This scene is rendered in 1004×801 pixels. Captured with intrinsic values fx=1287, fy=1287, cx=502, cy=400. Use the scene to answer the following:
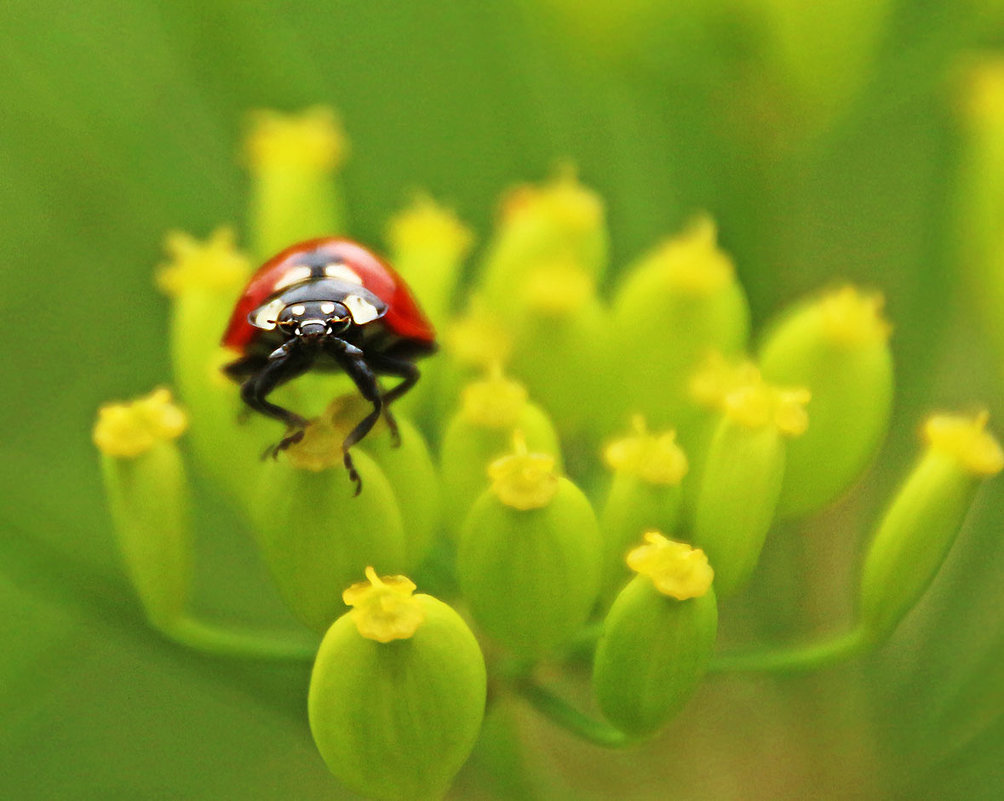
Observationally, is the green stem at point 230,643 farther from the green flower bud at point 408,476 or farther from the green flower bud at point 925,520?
the green flower bud at point 925,520

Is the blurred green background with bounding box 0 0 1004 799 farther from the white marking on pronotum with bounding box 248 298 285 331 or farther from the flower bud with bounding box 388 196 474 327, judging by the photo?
the white marking on pronotum with bounding box 248 298 285 331

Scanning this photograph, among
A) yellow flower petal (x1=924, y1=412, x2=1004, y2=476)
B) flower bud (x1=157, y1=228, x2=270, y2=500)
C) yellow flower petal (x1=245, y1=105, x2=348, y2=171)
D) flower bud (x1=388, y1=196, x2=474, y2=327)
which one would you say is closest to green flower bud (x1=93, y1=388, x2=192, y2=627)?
flower bud (x1=157, y1=228, x2=270, y2=500)

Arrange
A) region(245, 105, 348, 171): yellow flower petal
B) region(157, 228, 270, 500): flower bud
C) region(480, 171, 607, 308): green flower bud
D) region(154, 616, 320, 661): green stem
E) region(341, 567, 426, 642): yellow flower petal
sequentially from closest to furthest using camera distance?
region(341, 567, 426, 642): yellow flower petal
region(154, 616, 320, 661): green stem
region(157, 228, 270, 500): flower bud
region(480, 171, 607, 308): green flower bud
region(245, 105, 348, 171): yellow flower petal

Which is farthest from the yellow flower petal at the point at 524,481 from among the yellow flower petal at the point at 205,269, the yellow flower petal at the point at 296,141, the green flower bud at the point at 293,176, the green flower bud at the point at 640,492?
the yellow flower petal at the point at 296,141

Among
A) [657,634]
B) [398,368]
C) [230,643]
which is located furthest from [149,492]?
[657,634]

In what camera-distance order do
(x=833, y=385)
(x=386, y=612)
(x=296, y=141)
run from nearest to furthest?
1. (x=386, y=612)
2. (x=833, y=385)
3. (x=296, y=141)

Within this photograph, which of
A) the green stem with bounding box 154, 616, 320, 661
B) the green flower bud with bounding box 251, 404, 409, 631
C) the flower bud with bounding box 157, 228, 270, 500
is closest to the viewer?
the green flower bud with bounding box 251, 404, 409, 631

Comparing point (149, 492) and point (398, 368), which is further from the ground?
point (398, 368)

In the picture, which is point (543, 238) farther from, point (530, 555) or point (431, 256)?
point (530, 555)
